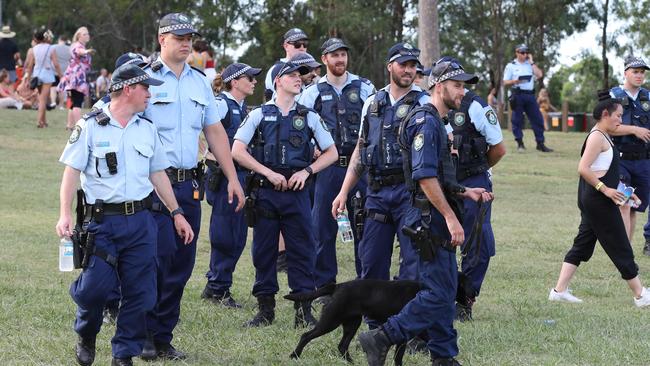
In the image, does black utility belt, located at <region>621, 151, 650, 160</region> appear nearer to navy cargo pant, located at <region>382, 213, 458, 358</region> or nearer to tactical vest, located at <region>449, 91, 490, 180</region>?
tactical vest, located at <region>449, 91, 490, 180</region>

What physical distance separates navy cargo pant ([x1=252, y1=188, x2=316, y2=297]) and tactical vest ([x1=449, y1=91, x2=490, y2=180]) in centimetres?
129

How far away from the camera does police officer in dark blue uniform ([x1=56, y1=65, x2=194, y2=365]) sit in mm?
6789

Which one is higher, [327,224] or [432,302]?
[327,224]

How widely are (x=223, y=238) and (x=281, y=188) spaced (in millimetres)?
1449

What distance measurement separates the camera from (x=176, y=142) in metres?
7.64

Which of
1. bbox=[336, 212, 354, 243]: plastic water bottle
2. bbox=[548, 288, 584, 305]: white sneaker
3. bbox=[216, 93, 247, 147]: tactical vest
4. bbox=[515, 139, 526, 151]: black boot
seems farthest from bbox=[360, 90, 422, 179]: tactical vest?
bbox=[515, 139, 526, 151]: black boot

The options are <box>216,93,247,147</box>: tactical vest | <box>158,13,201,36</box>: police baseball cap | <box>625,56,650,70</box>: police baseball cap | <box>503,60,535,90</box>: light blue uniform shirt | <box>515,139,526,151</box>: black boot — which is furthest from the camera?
<box>515,139,526,151</box>: black boot

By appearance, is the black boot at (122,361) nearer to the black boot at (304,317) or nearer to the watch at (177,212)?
the watch at (177,212)

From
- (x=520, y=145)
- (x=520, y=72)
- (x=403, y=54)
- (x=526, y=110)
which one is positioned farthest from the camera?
(x=520, y=145)

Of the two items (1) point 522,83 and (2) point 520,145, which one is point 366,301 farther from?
(2) point 520,145

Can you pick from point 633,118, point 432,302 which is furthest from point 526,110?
point 432,302

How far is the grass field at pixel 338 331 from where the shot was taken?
7.72 m

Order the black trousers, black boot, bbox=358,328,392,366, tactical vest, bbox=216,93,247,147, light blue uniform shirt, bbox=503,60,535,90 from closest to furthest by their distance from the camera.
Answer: black boot, bbox=358,328,392,366 → the black trousers → tactical vest, bbox=216,93,247,147 → light blue uniform shirt, bbox=503,60,535,90

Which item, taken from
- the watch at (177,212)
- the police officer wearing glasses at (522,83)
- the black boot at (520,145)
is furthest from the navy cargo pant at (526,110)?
the watch at (177,212)
